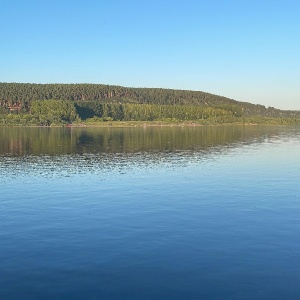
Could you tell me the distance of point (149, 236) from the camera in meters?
32.4

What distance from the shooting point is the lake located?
2327cm

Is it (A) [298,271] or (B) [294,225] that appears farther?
(B) [294,225]

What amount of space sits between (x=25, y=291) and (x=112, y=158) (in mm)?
68630

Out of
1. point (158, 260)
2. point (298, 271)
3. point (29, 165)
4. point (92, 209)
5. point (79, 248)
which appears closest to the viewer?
point (298, 271)

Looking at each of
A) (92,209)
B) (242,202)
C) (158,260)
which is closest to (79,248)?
(158,260)

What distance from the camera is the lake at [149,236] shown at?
23266 millimetres

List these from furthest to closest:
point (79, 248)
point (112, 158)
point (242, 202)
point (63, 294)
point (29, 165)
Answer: point (112, 158) < point (29, 165) < point (242, 202) < point (79, 248) < point (63, 294)

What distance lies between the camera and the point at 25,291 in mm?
22391

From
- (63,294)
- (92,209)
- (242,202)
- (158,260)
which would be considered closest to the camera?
(63,294)

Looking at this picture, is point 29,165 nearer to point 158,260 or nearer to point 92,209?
point 92,209

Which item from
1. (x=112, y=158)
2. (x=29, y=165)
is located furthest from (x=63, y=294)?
(x=112, y=158)

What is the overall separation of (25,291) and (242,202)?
94.5 ft

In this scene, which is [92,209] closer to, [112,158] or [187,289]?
[187,289]

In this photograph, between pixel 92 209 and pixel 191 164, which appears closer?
pixel 92 209
